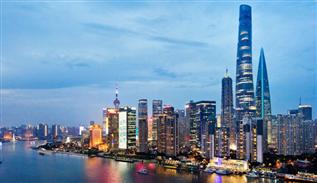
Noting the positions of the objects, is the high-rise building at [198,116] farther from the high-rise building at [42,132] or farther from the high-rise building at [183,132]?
the high-rise building at [42,132]

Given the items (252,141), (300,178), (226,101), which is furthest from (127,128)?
(300,178)

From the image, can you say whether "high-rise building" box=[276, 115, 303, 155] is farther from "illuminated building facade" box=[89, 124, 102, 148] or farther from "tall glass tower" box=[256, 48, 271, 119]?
"illuminated building facade" box=[89, 124, 102, 148]

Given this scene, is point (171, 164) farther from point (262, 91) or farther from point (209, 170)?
point (262, 91)

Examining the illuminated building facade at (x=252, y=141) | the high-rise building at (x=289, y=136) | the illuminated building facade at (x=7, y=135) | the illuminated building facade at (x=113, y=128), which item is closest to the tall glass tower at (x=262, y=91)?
the high-rise building at (x=289, y=136)

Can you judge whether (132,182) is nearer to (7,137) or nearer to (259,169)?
(259,169)

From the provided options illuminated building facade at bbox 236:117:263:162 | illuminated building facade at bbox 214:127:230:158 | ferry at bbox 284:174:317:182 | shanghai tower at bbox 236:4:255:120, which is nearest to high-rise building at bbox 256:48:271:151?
shanghai tower at bbox 236:4:255:120

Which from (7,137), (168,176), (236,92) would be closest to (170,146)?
(168,176)
